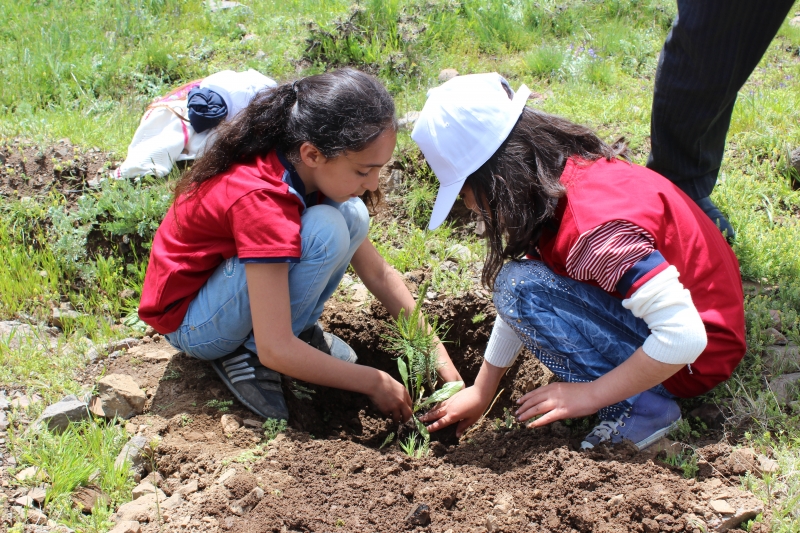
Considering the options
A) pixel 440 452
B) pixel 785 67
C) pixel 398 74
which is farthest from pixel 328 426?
pixel 785 67

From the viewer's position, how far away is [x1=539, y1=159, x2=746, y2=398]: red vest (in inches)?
73.0

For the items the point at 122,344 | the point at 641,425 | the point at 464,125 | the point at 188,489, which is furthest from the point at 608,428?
the point at 122,344

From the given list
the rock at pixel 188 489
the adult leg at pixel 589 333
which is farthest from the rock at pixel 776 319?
the rock at pixel 188 489

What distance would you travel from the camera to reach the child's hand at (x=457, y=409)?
2.42 meters

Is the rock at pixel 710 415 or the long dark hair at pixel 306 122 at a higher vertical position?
the long dark hair at pixel 306 122

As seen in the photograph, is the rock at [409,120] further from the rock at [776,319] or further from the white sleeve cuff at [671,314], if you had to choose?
the white sleeve cuff at [671,314]

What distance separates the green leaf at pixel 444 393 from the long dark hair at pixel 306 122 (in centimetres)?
89

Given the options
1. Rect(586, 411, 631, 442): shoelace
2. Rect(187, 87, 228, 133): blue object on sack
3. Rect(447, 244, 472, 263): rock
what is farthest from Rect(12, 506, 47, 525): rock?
Rect(187, 87, 228, 133): blue object on sack

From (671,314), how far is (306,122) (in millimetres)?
1242

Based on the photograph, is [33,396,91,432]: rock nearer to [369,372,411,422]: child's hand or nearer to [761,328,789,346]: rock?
[369,372,411,422]: child's hand

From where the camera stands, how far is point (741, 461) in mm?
1958

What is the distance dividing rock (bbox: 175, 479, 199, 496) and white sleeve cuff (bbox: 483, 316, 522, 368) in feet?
3.48

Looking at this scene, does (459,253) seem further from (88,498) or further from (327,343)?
(88,498)

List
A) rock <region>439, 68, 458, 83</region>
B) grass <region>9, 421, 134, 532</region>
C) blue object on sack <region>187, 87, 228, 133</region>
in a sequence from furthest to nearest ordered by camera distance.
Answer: rock <region>439, 68, 458, 83</region> → blue object on sack <region>187, 87, 228, 133</region> → grass <region>9, 421, 134, 532</region>
